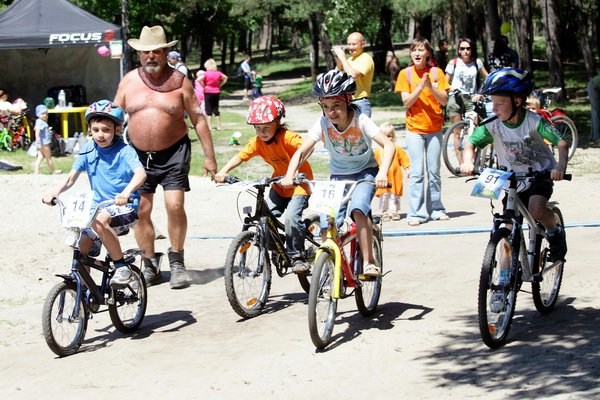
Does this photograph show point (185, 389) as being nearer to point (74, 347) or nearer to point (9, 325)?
point (74, 347)

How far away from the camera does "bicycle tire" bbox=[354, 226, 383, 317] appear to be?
23.9 feet

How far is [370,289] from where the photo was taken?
7.62 m

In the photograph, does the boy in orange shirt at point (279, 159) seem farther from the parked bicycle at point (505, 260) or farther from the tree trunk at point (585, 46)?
the tree trunk at point (585, 46)

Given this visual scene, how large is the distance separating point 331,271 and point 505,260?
3.66 feet

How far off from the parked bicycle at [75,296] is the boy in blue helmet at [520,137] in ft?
8.60

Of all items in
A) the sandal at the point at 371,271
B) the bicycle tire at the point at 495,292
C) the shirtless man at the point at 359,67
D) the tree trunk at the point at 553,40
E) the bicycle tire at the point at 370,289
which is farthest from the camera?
the tree trunk at the point at 553,40

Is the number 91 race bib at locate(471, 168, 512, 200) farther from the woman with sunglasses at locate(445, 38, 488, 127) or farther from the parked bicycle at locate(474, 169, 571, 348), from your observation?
the woman with sunglasses at locate(445, 38, 488, 127)

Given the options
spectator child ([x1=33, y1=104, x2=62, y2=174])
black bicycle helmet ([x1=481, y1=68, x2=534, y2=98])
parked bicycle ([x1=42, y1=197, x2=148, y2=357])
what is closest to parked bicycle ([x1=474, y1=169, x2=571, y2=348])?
black bicycle helmet ([x1=481, y1=68, x2=534, y2=98])

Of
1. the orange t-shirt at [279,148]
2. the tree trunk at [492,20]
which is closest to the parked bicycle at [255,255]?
the orange t-shirt at [279,148]

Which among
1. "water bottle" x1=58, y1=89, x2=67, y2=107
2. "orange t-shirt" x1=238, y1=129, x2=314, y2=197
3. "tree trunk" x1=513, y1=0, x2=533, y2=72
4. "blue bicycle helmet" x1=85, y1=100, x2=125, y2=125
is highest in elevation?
"tree trunk" x1=513, y1=0, x2=533, y2=72

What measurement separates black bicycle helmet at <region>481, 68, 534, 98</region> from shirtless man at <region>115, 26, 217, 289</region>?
10.2 feet

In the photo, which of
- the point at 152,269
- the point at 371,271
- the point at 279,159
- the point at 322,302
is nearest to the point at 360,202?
the point at 371,271

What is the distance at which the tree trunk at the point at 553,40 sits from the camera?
27.3m

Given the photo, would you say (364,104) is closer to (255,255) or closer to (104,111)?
(255,255)
